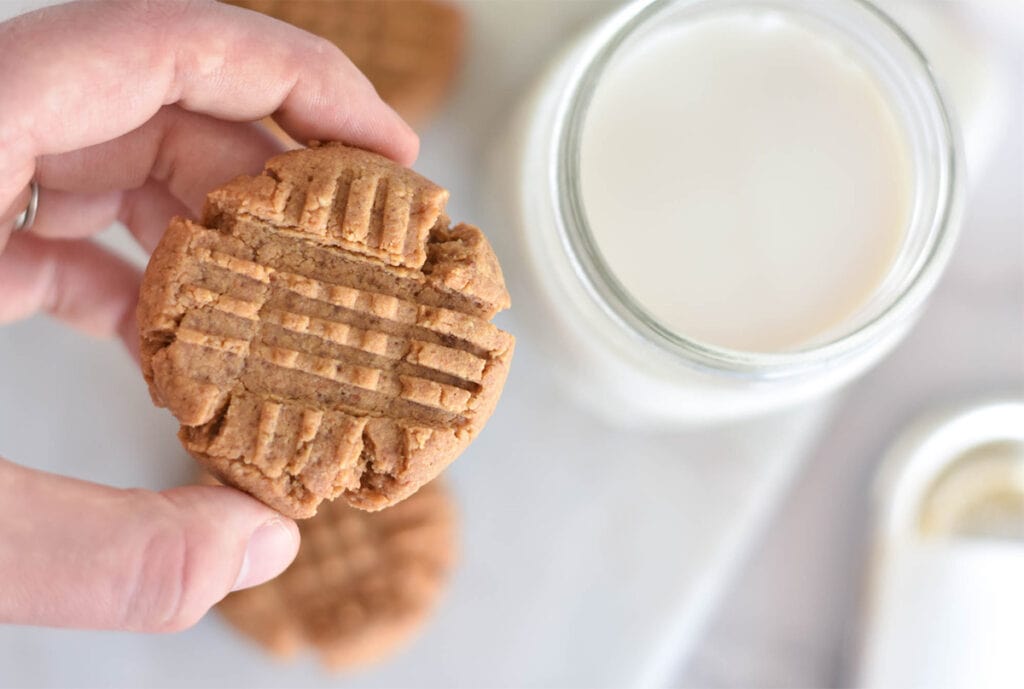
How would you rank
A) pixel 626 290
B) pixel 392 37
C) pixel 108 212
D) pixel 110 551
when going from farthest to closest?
pixel 392 37 → pixel 108 212 → pixel 626 290 → pixel 110 551

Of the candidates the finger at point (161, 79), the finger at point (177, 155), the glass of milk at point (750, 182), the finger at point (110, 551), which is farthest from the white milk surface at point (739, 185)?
the finger at point (110, 551)

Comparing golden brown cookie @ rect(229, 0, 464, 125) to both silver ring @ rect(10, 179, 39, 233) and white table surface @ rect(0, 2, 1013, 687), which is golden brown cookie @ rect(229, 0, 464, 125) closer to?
white table surface @ rect(0, 2, 1013, 687)

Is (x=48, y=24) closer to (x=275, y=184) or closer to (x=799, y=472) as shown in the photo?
(x=275, y=184)

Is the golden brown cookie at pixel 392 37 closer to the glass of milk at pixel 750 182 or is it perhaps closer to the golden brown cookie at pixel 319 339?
the glass of milk at pixel 750 182

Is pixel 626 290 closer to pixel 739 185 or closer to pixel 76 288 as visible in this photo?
pixel 739 185

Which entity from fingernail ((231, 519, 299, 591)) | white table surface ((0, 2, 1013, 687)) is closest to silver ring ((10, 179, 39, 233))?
white table surface ((0, 2, 1013, 687))

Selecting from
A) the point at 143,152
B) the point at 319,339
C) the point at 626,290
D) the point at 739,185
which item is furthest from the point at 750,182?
the point at 143,152

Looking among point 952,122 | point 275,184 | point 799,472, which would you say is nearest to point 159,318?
point 275,184
